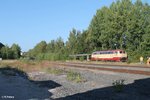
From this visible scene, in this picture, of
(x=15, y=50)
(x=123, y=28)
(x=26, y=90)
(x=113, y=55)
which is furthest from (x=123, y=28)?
(x=15, y=50)

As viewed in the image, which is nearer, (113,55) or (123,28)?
(113,55)

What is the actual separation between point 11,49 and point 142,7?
3013 inches

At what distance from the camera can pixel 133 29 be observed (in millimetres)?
87125

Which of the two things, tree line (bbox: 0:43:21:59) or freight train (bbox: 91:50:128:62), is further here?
tree line (bbox: 0:43:21:59)

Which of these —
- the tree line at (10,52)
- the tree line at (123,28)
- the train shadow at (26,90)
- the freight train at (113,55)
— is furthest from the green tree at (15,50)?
the train shadow at (26,90)

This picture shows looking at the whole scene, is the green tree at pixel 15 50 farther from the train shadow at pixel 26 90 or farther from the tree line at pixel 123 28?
the train shadow at pixel 26 90

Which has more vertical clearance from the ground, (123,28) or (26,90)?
(123,28)

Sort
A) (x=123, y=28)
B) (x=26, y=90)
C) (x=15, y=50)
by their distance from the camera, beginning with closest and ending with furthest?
(x=26, y=90) < (x=123, y=28) < (x=15, y=50)

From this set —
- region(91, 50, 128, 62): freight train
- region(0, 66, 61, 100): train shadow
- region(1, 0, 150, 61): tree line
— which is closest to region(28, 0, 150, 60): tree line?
region(1, 0, 150, 61): tree line

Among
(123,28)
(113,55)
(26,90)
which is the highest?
(123,28)

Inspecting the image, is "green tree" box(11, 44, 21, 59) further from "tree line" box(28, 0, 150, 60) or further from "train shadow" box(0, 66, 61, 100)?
"train shadow" box(0, 66, 61, 100)

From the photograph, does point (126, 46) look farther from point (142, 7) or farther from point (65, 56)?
point (65, 56)

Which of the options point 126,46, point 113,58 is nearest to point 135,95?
point 113,58

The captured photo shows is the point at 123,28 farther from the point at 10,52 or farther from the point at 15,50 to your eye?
the point at 15,50
